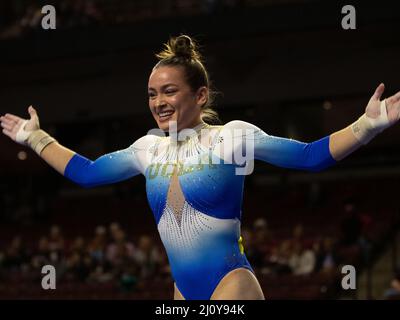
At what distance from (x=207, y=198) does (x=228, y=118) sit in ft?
49.7

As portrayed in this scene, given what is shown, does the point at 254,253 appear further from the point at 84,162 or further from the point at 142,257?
the point at 84,162

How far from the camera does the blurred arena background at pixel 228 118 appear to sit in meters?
13.0

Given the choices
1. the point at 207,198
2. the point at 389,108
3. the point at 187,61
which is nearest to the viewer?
the point at 389,108

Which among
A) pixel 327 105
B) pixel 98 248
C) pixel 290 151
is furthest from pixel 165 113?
pixel 327 105

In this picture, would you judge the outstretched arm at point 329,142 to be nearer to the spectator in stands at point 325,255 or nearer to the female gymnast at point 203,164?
the female gymnast at point 203,164

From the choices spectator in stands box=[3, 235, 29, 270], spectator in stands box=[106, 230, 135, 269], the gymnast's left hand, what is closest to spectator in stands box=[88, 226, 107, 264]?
spectator in stands box=[106, 230, 135, 269]

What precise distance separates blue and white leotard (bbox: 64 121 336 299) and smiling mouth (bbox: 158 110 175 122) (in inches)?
7.7

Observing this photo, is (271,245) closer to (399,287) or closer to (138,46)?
(399,287)

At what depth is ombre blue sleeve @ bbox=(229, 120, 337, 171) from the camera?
410 cm

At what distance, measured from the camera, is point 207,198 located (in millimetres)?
4348

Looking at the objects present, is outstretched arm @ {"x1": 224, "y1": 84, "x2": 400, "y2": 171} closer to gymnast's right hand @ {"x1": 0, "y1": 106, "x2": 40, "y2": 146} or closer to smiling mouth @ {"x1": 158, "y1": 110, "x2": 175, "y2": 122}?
smiling mouth @ {"x1": 158, "y1": 110, "x2": 175, "y2": 122}

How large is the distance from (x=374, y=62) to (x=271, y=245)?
16.8ft
